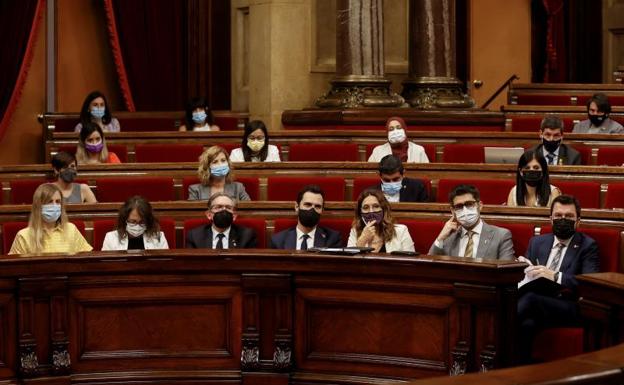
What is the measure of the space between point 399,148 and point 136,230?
7.41 feet

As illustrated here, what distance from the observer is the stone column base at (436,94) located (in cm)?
949

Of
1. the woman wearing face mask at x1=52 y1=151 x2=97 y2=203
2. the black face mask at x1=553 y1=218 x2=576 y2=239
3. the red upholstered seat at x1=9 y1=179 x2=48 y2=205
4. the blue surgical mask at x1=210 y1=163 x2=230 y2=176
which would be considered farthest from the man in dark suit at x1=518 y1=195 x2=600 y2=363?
the red upholstered seat at x1=9 y1=179 x2=48 y2=205

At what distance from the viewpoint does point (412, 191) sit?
21.7 feet

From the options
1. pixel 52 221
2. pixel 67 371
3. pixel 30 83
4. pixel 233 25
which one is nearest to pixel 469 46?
pixel 233 25

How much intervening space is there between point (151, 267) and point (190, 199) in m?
1.65

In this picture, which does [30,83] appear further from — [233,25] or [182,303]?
[182,303]

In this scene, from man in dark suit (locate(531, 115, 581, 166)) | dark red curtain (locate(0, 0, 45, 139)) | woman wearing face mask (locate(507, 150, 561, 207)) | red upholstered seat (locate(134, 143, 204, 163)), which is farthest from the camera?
dark red curtain (locate(0, 0, 45, 139))

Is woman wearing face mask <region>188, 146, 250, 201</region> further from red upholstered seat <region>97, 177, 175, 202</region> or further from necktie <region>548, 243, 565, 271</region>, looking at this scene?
necktie <region>548, 243, 565, 271</region>

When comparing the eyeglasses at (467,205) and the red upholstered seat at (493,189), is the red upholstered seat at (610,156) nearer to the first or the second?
the red upholstered seat at (493,189)

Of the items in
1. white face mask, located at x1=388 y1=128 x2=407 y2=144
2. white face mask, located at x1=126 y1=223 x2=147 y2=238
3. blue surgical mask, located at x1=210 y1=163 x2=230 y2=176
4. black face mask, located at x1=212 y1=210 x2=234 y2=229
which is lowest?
white face mask, located at x1=126 y1=223 x2=147 y2=238

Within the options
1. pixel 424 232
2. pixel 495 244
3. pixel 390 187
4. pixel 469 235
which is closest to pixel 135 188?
pixel 390 187

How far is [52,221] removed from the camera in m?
5.82

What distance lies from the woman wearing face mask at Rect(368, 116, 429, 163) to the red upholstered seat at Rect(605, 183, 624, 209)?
4.40 ft

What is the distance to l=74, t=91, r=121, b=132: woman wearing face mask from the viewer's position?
890cm
